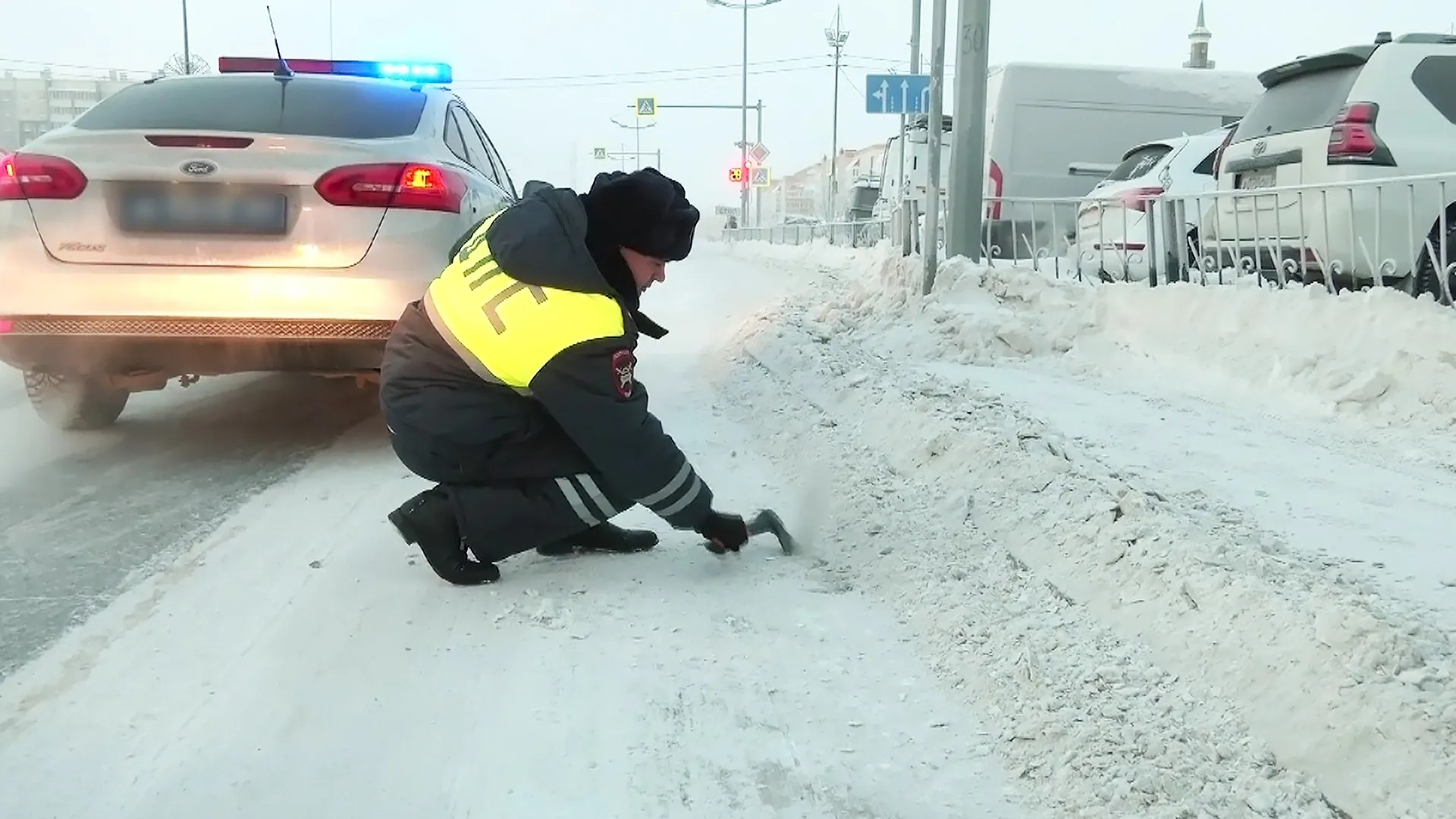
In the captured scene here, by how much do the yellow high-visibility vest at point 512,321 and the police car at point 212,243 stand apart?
126cm

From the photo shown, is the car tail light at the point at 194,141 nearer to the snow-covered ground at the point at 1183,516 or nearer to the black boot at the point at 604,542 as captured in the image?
the black boot at the point at 604,542

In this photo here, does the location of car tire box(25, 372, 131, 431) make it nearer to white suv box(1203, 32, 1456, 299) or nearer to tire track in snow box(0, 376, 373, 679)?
Result: tire track in snow box(0, 376, 373, 679)

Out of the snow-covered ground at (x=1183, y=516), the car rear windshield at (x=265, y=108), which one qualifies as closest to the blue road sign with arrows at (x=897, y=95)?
the snow-covered ground at (x=1183, y=516)

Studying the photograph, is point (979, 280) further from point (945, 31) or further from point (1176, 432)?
point (1176, 432)

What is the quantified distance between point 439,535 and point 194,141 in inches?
78.4

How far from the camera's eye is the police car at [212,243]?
393 centimetres

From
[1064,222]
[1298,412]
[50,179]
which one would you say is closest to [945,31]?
[1064,222]

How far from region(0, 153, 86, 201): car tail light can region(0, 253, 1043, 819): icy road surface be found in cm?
106

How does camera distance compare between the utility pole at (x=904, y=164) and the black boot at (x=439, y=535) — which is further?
the utility pole at (x=904, y=164)

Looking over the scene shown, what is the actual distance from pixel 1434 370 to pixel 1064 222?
3852mm

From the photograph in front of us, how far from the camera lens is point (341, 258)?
4.04m

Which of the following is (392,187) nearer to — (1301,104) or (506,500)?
(506,500)

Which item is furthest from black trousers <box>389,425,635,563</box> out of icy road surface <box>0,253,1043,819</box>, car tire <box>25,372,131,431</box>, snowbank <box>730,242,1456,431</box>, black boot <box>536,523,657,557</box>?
snowbank <box>730,242,1456,431</box>

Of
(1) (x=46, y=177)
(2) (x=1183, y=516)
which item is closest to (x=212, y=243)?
(1) (x=46, y=177)
